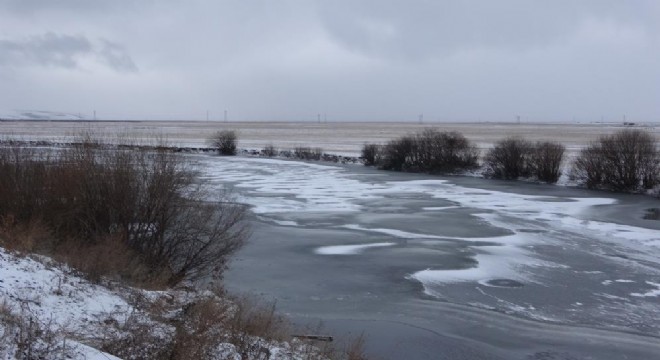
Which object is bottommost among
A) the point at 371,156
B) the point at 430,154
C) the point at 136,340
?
the point at 136,340

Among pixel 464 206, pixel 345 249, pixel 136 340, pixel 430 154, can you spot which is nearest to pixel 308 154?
pixel 430 154

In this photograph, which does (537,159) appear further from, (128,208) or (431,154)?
(128,208)

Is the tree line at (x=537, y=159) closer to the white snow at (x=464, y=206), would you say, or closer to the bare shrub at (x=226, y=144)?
the white snow at (x=464, y=206)

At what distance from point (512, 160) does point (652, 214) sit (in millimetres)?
18545

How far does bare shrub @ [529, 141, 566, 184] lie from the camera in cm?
4184

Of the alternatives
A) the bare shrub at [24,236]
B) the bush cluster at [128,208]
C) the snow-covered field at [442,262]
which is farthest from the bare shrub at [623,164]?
the bare shrub at [24,236]

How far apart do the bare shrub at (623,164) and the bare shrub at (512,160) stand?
4.84m

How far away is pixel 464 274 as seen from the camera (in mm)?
14781

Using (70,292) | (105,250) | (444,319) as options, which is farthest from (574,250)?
(70,292)

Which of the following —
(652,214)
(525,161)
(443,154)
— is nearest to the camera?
(652,214)

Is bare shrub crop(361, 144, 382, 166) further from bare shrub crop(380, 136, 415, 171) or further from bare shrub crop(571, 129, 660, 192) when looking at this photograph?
bare shrub crop(571, 129, 660, 192)

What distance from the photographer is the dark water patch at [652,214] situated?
82.3 ft

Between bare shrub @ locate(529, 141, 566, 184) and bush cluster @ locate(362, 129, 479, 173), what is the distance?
666 cm

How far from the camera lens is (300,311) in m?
11.8
